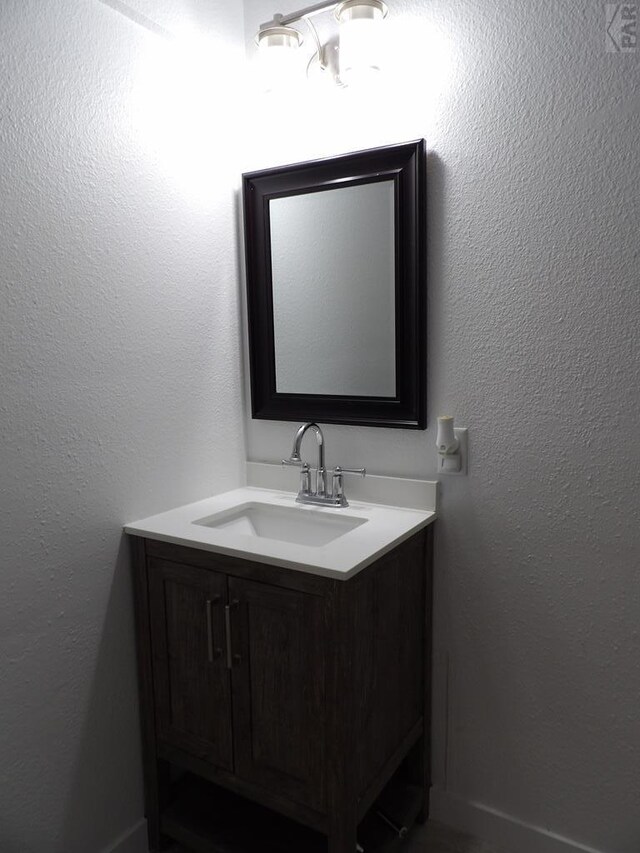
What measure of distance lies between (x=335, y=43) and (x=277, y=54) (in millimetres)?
160

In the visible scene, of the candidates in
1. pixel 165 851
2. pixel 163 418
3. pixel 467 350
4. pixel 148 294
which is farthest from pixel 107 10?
pixel 165 851

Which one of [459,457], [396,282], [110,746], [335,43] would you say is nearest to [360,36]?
[335,43]

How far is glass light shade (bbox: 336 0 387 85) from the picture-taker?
1507mm

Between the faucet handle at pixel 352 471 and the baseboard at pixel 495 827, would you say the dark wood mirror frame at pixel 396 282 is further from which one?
the baseboard at pixel 495 827

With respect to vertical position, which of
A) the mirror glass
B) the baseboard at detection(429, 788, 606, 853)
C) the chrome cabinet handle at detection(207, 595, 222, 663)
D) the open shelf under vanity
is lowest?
the baseboard at detection(429, 788, 606, 853)

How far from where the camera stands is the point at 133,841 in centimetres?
160

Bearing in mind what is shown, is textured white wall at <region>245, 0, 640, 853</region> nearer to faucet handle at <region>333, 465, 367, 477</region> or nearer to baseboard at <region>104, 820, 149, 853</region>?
faucet handle at <region>333, 465, 367, 477</region>

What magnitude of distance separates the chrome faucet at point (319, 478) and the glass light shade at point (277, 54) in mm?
950

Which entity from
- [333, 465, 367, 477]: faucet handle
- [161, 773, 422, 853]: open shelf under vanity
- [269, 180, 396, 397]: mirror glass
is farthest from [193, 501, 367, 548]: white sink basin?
[161, 773, 422, 853]: open shelf under vanity

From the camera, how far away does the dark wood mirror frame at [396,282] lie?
1595mm

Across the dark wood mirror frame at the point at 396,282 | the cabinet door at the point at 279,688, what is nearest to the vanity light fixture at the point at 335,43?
the dark wood mirror frame at the point at 396,282

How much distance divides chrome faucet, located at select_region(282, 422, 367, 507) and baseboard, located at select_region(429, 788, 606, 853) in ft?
2.84

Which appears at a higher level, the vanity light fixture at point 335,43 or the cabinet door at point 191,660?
the vanity light fixture at point 335,43

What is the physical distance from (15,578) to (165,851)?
0.89 m
